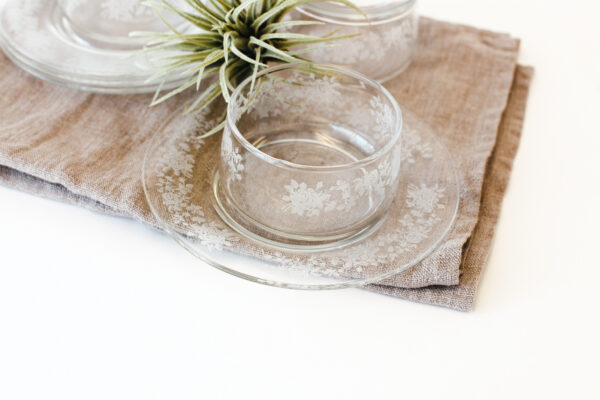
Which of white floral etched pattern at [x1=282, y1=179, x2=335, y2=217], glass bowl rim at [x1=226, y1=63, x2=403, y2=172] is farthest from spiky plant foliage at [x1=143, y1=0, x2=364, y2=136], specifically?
white floral etched pattern at [x1=282, y1=179, x2=335, y2=217]

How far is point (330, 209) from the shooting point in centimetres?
65

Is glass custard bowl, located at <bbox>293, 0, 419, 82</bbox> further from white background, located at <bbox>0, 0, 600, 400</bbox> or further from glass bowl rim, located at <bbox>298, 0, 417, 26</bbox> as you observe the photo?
white background, located at <bbox>0, 0, 600, 400</bbox>

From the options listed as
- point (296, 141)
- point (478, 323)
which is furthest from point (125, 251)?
point (478, 323)

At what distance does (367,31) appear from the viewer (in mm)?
877

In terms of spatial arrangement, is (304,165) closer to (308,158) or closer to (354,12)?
(308,158)

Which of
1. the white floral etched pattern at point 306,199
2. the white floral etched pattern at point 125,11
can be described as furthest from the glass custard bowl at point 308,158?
the white floral etched pattern at point 125,11

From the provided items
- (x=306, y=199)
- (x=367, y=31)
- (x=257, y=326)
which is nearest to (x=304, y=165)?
(x=306, y=199)

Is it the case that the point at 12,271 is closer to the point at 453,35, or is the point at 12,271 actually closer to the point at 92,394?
the point at 92,394

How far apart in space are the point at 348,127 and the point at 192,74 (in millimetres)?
185

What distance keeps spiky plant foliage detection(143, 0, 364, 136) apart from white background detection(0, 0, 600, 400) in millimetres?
166

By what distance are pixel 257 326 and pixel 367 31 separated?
1.39 feet

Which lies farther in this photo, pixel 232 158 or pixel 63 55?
pixel 63 55

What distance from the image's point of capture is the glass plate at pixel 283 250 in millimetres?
618

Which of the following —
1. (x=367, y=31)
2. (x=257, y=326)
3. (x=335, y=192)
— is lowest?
(x=257, y=326)
